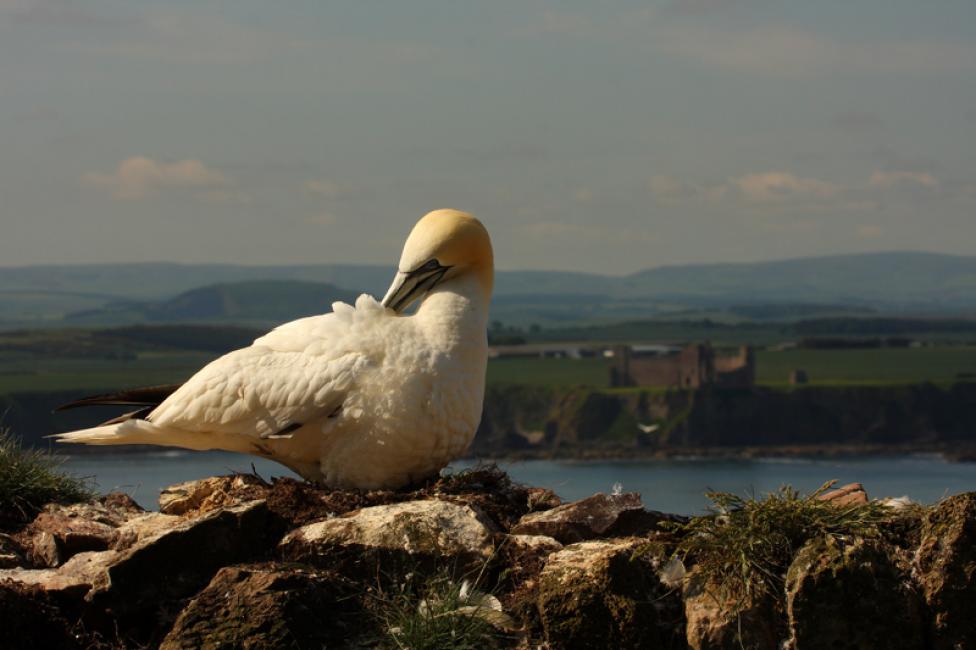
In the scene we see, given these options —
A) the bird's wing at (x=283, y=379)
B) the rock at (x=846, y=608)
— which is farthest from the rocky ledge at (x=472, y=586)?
the bird's wing at (x=283, y=379)

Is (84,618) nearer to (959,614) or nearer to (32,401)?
(959,614)

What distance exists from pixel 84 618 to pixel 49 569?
97cm

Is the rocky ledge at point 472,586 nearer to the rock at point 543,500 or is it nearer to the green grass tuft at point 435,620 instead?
the green grass tuft at point 435,620

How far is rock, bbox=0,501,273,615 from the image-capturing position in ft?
27.4

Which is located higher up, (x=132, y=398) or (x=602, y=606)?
(x=132, y=398)

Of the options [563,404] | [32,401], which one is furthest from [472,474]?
[563,404]

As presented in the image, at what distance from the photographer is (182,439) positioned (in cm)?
1091

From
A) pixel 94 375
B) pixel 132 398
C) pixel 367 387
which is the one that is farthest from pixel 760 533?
pixel 94 375

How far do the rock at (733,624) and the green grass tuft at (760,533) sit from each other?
1.6 inches

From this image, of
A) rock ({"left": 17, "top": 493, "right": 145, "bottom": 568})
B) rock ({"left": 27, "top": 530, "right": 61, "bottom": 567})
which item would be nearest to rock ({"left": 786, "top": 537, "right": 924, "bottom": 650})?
rock ({"left": 17, "top": 493, "right": 145, "bottom": 568})

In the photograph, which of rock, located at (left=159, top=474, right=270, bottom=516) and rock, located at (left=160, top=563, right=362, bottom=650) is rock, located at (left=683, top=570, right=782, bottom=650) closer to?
rock, located at (left=160, top=563, right=362, bottom=650)

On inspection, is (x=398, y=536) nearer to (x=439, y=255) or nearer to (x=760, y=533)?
(x=760, y=533)

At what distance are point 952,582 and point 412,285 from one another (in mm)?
4514

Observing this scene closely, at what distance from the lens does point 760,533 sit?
27.0 feet
